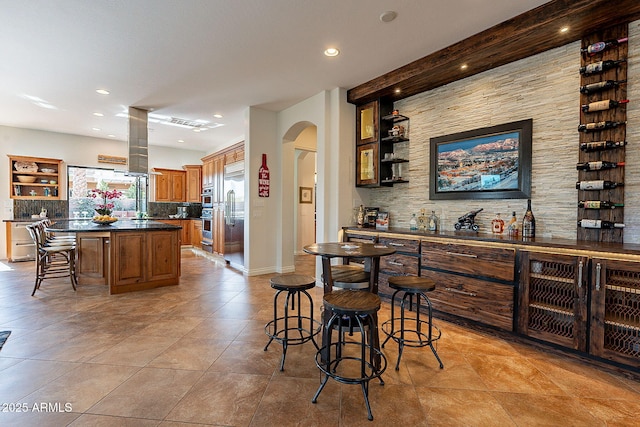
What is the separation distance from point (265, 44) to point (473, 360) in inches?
138

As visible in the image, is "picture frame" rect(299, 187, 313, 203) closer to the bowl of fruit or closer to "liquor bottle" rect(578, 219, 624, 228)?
the bowl of fruit

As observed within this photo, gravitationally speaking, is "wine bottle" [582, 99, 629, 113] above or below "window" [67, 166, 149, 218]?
above

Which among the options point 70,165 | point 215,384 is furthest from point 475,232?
point 70,165

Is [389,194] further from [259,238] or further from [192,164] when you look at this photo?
[192,164]

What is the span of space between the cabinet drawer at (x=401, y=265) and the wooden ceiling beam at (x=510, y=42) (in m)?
2.15

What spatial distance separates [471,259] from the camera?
2.92 meters

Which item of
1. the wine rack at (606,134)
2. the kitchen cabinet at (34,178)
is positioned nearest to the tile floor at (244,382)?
the wine rack at (606,134)

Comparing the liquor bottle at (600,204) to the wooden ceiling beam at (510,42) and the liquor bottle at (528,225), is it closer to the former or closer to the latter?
the liquor bottle at (528,225)

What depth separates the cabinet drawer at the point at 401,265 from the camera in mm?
3385

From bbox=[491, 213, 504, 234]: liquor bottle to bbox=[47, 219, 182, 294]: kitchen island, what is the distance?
423 cm

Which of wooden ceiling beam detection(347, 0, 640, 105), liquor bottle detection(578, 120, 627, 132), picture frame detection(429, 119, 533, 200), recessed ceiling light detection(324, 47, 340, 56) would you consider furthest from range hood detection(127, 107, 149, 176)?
liquor bottle detection(578, 120, 627, 132)

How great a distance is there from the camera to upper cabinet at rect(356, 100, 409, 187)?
416 centimetres

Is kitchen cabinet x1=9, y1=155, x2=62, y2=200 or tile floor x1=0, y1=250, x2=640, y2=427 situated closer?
tile floor x1=0, y1=250, x2=640, y2=427

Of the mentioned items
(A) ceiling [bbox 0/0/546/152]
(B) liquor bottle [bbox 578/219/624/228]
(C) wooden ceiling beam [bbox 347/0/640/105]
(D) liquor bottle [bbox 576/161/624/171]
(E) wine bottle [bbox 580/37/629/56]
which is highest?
(A) ceiling [bbox 0/0/546/152]
